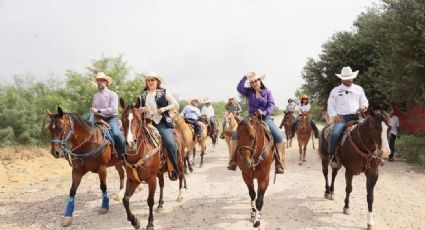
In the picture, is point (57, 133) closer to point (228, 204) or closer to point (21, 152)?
point (228, 204)

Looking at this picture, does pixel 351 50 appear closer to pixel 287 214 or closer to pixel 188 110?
pixel 188 110

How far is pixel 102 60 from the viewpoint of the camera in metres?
32.3

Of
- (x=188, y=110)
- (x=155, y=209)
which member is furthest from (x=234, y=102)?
(x=155, y=209)

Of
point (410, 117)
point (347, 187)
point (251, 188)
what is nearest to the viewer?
point (251, 188)

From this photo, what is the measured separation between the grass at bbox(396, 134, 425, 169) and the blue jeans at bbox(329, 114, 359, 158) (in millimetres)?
7241

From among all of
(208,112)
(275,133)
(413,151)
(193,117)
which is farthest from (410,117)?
(275,133)

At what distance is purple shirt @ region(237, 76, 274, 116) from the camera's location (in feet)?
25.6

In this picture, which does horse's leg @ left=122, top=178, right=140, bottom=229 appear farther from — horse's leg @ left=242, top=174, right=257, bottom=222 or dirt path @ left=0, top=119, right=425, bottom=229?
horse's leg @ left=242, top=174, right=257, bottom=222

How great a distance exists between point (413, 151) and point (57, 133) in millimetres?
14998

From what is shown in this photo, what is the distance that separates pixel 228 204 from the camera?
9.10m

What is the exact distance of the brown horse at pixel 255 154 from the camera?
6855 mm

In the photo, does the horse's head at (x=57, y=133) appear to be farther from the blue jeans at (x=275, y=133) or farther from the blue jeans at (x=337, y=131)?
the blue jeans at (x=337, y=131)

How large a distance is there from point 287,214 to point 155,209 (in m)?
3.04

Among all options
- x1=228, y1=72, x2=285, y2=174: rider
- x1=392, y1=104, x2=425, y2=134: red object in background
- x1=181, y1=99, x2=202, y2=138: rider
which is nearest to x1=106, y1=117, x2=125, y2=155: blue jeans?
x1=228, y1=72, x2=285, y2=174: rider
